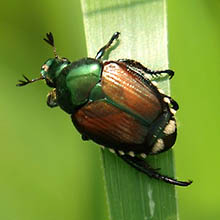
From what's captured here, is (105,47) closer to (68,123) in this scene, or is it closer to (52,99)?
(52,99)

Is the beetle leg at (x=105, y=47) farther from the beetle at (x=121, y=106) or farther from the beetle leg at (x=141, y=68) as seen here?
the beetle leg at (x=141, y=68)

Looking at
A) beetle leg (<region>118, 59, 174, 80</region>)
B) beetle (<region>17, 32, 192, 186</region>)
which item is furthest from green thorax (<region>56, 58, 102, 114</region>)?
beetle leg (<region>118, 59, 174, 80</region>)

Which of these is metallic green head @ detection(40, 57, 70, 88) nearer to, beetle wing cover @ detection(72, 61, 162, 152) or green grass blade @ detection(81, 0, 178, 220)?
green grass blade @ detection(81, 0, 178, 220)

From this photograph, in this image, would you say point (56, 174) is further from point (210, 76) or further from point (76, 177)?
point (210, 76)

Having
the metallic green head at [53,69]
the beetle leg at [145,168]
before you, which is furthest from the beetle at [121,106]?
the metallic green head at [53,69]

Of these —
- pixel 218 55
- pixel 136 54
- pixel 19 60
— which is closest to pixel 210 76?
pixel 218 55

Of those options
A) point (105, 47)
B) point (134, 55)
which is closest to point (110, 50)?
point (105, 47)
